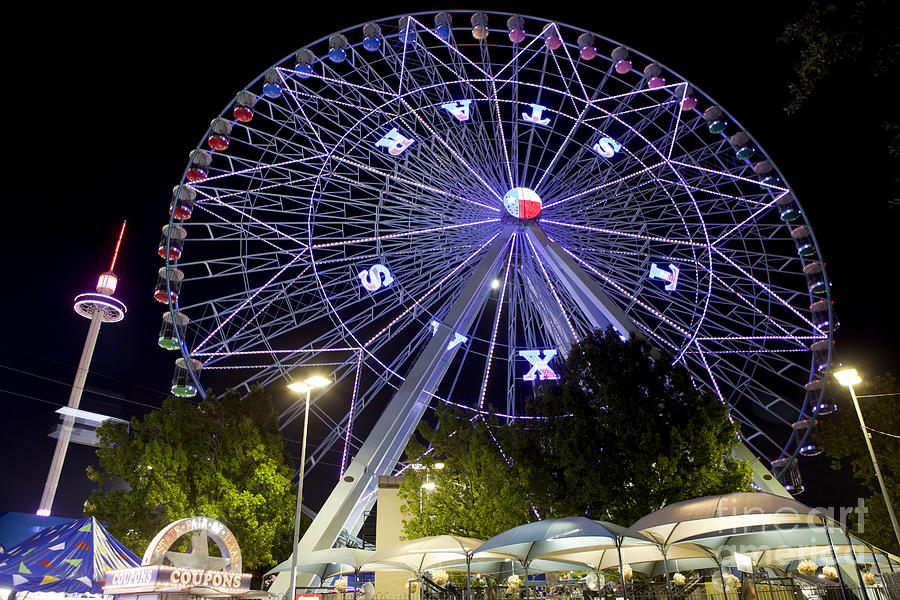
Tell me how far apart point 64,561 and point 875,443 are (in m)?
30.0

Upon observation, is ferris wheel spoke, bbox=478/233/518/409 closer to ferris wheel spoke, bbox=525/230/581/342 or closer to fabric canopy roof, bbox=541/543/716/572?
ferris wheel spoke, bbox=525/230/581/342

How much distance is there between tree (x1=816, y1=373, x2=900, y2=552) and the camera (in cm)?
2519

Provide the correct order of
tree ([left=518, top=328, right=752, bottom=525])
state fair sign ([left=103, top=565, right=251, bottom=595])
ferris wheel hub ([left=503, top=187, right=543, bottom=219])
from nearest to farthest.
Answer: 1. state fair sign ([left=103, top=565, right=251, bottom=595])
2. tree ([left=518, top=328, right=752, bottom=525])
3. ferris wheel hub ([left=503, top=187, right=543, bottom=219])

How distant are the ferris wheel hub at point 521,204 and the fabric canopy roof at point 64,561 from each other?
14664 mm

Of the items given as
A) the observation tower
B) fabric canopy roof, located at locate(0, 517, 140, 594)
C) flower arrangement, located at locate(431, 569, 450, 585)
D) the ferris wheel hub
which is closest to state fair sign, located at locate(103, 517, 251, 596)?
fabric canopy roof, located at locate(0, 517, 140, 594)

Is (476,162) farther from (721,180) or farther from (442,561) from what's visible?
(442,561)

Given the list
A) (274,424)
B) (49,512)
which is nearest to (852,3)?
(274,424)

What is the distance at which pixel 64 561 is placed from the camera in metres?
11.8

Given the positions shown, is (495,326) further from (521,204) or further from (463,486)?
(463,486)

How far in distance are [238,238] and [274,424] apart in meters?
8.49

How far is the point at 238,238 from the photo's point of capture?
20.6 metres

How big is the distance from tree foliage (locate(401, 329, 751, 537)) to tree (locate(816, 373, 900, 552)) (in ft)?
38.1

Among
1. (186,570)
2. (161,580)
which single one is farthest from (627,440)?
(161,580)

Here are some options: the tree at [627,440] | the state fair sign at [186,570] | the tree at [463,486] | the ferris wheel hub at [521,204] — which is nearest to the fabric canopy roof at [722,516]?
the tree at [627,440]
